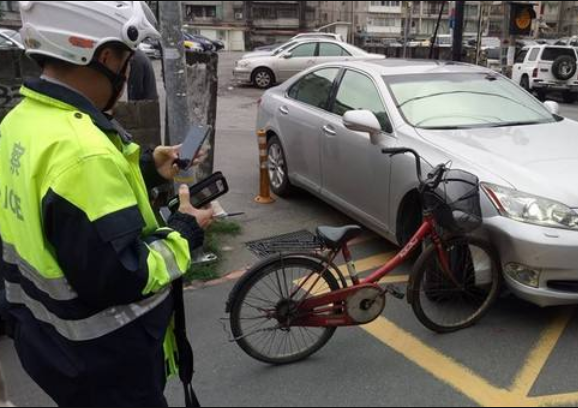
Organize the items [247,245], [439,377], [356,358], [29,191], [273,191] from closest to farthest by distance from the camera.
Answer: [29,191] → [439,377] → [356,358] → [247,245] → [273,191]

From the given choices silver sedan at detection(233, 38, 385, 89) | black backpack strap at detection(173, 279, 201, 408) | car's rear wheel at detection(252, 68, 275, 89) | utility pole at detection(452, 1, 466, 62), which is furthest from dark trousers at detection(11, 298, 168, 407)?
car's rear wheel at detection(252, 68, 275, 89)

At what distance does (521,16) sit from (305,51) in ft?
26.3

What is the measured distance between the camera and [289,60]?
18.0m

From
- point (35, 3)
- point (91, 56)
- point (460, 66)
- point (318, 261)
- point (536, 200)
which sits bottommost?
point (318, 261)

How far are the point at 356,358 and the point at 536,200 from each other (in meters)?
1.34

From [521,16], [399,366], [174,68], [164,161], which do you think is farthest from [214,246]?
[521,16]

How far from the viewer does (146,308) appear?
1730 mm

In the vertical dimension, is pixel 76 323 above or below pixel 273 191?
above

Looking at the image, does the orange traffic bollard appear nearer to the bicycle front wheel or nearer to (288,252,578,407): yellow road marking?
(288,252,578,407): yellow road marking

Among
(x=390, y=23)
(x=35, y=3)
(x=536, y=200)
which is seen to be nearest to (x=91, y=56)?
(x=35, y=3)

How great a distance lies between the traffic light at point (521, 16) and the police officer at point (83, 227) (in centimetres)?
1082

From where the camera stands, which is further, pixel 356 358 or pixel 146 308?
pixel 356 358

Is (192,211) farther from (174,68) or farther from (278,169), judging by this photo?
(278,169)

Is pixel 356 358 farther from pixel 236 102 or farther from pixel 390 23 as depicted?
pixel 390 23
